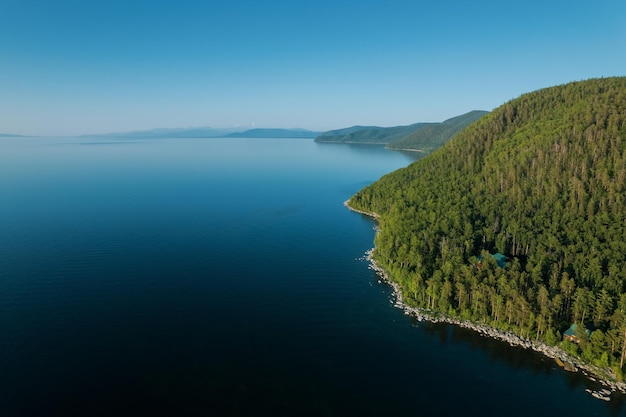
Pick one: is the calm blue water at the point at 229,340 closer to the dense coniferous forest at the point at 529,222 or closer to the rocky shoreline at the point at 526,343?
the rocky shoreline at the point at 526,343

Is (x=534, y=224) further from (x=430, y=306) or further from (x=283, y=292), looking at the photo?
(x=283, y=292)

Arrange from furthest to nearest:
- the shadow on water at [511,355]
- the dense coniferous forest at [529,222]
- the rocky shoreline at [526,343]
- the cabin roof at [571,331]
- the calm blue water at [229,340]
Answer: the dense coniferous forest at [529,222]
the cabin roof at [571,331]
the rocky shoreline at [526,343]
the shadow on water at [511,355]
the calm blue water at [229,340]

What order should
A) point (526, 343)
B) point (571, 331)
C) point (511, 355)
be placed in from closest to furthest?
point (511, 355)
point (571, 331)
point (526, 343)

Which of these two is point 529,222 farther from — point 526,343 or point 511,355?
point 511,355

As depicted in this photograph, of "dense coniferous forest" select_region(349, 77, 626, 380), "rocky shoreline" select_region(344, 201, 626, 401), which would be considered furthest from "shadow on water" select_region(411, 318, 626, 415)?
"dense coniferous forest" select_region(349, 77, 626, 380)

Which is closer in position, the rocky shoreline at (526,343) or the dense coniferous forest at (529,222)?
the rocky shoreline at (526,343)

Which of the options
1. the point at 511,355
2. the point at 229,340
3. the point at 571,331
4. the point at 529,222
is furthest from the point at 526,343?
the point at 229,340

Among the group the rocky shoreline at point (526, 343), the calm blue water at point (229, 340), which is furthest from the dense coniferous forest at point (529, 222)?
the calm blue water at point (229, 340)

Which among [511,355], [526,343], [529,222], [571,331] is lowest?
[511,355]

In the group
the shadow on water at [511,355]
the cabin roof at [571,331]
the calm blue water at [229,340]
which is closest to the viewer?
the calm blue water at [229,340]
